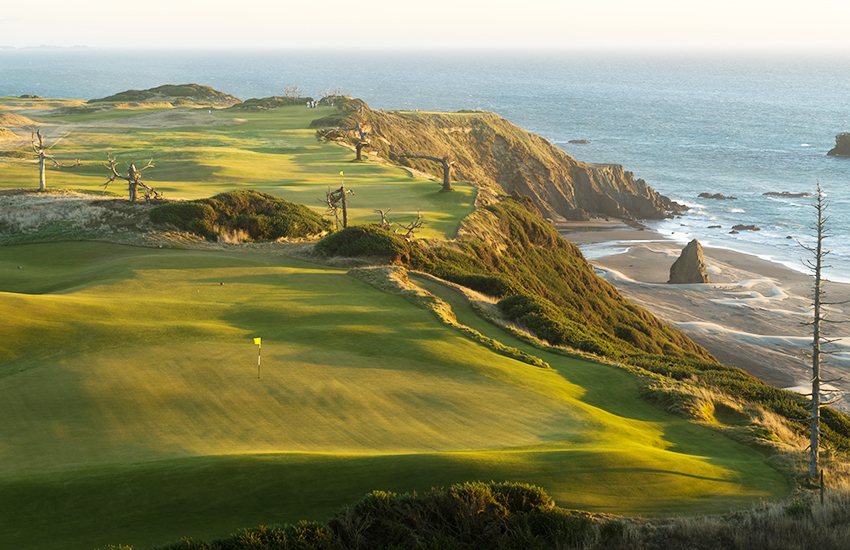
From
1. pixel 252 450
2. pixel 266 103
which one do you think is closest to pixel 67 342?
pixel 252 450

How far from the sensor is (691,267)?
168 ft

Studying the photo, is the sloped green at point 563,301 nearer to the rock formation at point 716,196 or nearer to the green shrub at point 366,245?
the green shrub at point 366,245

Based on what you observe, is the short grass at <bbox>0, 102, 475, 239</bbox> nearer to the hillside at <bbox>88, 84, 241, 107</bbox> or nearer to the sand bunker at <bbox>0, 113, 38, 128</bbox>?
the sand bunker at <bbox>0, 113, 38, 128</bbox>

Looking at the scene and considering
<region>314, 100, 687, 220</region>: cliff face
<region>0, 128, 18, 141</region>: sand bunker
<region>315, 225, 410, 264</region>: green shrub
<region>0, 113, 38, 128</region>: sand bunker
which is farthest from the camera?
<region>314, 100, 687, 220</region>: cliff face

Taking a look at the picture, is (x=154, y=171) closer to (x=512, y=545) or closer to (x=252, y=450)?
(x=252, y=450)

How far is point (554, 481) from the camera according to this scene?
36.9 ft

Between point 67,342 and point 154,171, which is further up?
point 154,171

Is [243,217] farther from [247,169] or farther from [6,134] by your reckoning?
[6,134]

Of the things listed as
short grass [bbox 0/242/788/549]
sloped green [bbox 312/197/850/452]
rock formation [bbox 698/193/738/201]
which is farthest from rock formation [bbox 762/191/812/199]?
short grass [bbox 0/242/788/549]

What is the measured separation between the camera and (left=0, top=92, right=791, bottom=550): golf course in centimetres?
1025

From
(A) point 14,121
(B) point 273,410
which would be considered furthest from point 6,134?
(B) point 273,410

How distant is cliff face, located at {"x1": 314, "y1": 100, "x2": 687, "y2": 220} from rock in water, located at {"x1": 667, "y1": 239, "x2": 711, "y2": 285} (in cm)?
2652

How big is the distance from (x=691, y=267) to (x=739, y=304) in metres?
5.50

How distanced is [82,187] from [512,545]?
38.7 m
